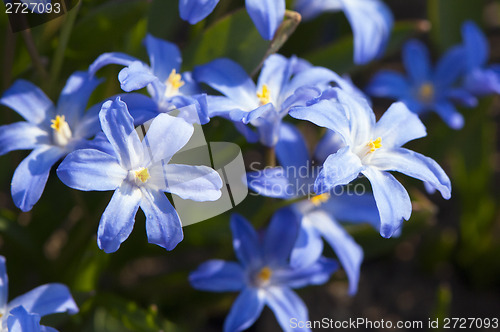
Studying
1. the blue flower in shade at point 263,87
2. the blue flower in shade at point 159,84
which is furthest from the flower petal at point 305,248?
the blue flower in shade at point 159,84

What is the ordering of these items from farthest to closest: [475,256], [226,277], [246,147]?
[475,256], [246,147], [226,277]

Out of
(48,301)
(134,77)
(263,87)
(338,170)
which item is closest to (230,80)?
(263,87)

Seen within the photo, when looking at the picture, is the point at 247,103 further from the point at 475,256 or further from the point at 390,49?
the point at 475,256

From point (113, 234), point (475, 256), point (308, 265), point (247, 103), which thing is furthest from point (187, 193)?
point (475, 256)

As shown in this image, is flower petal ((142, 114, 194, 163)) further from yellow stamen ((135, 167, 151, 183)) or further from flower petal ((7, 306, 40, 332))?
flower petal ((7, 306, 40, 332))

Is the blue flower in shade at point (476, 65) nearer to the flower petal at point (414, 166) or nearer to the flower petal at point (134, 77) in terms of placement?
the flower petal at point (414, 166)

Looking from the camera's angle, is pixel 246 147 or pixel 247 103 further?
pixel 246 147

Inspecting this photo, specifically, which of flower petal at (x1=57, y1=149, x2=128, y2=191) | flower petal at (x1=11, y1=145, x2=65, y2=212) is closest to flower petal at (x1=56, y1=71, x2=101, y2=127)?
flower petal at (x1=11, y1=145, x2=65, y2=212)
